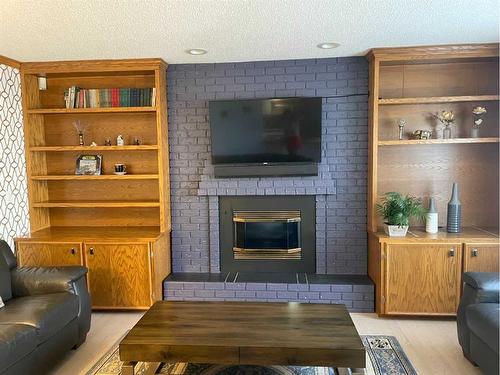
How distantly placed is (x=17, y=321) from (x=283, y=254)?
235 centimetres

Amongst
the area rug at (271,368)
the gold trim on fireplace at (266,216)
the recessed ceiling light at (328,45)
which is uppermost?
the recessed ceiling light at (328,45)

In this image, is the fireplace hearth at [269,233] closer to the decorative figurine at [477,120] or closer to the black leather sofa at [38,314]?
the black leather sofa at [38,314]

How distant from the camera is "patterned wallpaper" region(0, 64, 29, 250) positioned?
354cm

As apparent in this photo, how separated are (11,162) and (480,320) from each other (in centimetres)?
401

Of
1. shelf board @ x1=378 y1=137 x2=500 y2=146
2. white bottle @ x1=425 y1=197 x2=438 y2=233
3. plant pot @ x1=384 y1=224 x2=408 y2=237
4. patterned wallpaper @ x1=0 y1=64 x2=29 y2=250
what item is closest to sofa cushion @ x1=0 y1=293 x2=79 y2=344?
patterned wallpaper @ x1=0 y1=64 x2=29 y2=250

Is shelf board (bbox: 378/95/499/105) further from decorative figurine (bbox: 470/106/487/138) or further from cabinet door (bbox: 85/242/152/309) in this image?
cabinet door (bbox: 85/242/152/309)

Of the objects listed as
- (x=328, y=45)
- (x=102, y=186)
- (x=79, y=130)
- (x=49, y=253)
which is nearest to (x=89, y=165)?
(x=102, y=186)

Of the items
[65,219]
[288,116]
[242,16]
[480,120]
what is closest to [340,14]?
[242,16]

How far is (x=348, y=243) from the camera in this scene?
3.88 meters

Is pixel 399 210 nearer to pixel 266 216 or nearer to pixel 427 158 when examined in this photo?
pixel 427 158

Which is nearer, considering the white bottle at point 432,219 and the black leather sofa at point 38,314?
the black leather sofa at point 38,314

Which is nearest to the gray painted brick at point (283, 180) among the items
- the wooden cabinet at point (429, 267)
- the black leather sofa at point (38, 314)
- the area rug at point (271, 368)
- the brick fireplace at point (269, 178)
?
the brick fireplace at point (269, 178)

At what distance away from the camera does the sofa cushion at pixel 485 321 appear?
A: 7.22ft

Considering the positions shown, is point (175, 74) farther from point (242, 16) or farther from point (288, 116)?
point (242, 16)
